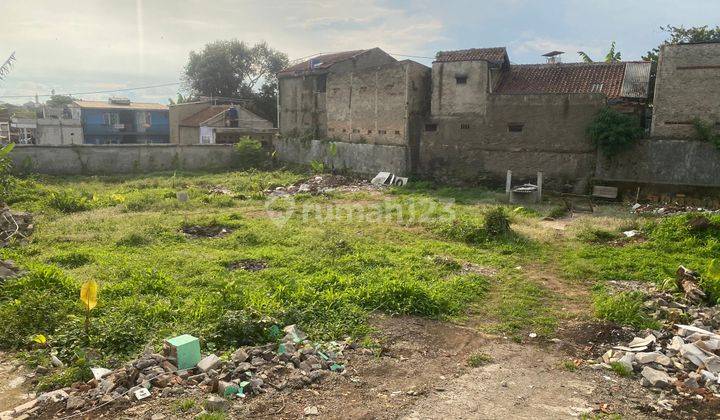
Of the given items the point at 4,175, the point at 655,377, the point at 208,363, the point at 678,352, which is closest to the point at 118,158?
the point at 4,175

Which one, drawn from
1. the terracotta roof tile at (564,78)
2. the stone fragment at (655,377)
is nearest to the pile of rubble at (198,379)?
the stone fragment at (655,377)

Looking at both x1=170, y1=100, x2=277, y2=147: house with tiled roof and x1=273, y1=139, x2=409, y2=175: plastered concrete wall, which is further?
x1=170, y1=100, x2=277, y2=147: house with tiled roof

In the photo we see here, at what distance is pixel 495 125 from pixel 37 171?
66.2 feet

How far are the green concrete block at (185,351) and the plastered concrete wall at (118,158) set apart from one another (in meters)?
21.7

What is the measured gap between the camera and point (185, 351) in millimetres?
6176

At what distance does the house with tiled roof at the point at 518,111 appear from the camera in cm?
1997

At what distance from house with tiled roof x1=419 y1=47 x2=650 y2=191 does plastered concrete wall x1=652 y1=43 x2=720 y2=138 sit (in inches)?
35.0

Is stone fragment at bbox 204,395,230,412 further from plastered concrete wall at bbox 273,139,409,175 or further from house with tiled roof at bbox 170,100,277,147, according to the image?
house with tiled roof at bbox 170,100,277,147

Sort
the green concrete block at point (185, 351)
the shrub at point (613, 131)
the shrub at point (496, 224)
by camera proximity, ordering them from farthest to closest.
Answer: the shrub at point (613, 131), the shrub at point (496, 224), the green concrete block at point (185, 351)

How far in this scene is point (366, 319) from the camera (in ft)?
25.2

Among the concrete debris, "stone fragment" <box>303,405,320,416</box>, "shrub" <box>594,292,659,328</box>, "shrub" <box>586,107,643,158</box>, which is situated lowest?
"stone fragment" <box>303,405,320,416</box>

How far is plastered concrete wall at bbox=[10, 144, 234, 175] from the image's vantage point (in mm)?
24141

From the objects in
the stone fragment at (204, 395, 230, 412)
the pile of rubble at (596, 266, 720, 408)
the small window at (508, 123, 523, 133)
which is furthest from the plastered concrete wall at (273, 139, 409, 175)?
the stone fragment at (204, 395, 230, 412)

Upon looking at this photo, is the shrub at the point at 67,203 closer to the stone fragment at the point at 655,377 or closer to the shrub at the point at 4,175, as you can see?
A: the shrub at the point at 4,175
